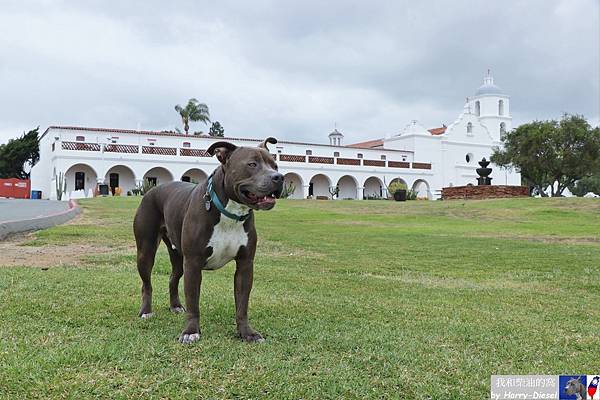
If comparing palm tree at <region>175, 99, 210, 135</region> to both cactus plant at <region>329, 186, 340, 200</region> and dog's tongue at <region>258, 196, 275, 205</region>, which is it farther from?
dog's tongue at <region>258, 196, 275, 205</region>

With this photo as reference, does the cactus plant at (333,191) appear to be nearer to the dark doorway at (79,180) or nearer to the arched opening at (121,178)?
the arched opening at (121,178)

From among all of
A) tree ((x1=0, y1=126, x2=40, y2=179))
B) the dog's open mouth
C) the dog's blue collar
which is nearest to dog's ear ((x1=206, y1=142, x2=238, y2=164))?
the dog's blue collar

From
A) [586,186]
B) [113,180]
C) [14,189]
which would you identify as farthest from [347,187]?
[586,186]

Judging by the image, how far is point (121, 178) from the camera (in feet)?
145

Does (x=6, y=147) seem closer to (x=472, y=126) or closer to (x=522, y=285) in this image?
(x=472, y=126)

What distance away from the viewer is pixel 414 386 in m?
2.79

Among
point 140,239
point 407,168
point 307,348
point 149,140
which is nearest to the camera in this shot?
point 307,348

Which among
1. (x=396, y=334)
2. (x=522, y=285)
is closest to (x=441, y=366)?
(x=396, y=334)

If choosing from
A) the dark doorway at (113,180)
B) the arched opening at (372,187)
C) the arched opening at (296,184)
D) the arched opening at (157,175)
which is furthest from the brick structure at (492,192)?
the dark doorway at (113,180)

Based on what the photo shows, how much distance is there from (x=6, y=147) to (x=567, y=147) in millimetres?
→ 52333

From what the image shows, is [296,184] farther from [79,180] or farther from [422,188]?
[79,180]

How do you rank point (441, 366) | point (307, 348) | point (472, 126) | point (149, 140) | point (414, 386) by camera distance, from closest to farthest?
1. point (414, 386)
2. point (441, 366)
3. point (307, 348)
4. point (149, 140)
5. point (472, 126)

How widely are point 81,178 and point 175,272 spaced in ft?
136

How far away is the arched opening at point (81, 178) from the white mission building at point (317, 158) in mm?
71
